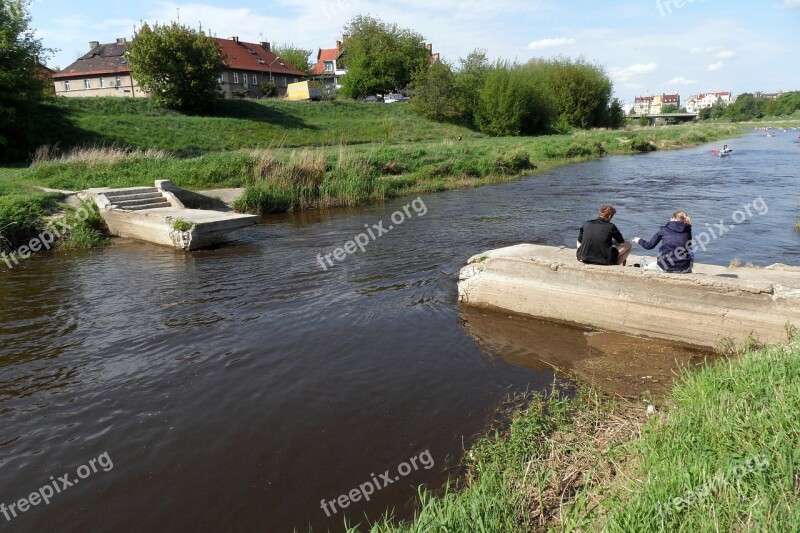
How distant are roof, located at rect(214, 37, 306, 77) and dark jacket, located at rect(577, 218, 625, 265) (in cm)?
6674

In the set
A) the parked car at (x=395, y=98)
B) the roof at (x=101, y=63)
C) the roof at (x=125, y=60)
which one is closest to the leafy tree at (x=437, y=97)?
the parked car at (x=395, y=98)

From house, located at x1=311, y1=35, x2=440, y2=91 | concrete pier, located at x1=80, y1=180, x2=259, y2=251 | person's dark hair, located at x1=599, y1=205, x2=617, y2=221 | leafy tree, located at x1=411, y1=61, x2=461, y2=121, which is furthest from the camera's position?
house, located at x1=311, y1=35, x2=440, y2=91

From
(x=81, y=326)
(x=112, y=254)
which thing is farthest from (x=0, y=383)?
(x=112, y=254)

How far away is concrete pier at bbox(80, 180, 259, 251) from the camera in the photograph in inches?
573

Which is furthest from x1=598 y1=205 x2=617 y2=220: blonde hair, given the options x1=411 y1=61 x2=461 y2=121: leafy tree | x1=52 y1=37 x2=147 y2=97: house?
x1=52 y1=37 x2=147 y2=97: house

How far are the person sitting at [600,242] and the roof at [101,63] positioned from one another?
63.8 metres

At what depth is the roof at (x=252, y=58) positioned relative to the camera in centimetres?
6912

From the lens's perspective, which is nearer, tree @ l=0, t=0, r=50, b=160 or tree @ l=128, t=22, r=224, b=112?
tree @ l=0, t=0, r=50, b=160

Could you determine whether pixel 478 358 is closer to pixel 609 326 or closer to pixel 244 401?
pixel 609 326

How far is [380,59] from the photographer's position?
7175 cm

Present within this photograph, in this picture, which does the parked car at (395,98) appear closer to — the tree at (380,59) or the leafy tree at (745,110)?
the tree at (380,59)

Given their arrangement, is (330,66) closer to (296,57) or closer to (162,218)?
(296,57)

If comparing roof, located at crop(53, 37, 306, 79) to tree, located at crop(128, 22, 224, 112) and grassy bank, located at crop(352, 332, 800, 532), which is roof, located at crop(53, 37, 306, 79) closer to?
tree, located at crop(128, 22, 224, 112)

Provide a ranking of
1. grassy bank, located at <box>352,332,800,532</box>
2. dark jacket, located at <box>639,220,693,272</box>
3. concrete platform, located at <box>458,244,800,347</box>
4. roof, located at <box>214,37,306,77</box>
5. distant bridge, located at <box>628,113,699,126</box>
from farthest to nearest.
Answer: distant bridge, located at <box>628,113,699,126</box> → roof, located at <box>214,37,306,77</box> → dark jacket, located at <box>639,220,693,272</box> → concrete platform, located at <box>458,244,800,347</box> → grassy bank, located at <box>352,332,800,532</box>
